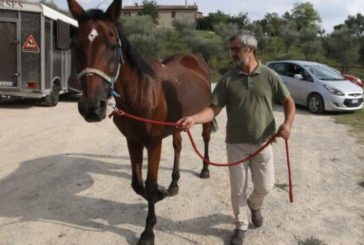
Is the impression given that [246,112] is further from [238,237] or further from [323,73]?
[323,73]

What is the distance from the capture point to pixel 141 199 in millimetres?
5465

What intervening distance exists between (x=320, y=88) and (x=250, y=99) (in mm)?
10725

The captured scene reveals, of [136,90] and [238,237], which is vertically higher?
[136,90]

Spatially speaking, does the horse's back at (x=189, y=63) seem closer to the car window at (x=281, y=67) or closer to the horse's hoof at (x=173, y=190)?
the horse's hoof at (x=173, y=190)

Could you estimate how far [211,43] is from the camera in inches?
1405

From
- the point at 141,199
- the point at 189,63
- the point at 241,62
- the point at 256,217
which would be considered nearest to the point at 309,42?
the point at 189,63

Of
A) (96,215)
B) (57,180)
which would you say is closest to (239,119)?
(96,215)

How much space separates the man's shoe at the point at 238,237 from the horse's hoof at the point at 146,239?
→ 740mm

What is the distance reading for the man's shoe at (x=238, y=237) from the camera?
414 cm

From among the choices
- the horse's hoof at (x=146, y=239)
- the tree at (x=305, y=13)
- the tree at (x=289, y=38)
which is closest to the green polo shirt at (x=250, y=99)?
the horse's hoof at (x=146, y=239)

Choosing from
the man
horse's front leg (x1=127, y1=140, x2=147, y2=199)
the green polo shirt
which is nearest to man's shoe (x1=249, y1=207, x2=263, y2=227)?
the man

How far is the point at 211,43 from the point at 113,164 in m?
29.6

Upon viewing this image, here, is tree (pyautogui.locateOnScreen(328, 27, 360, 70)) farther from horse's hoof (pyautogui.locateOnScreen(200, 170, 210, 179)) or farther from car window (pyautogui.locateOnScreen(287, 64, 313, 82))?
horse's hoof (pyautogui.locateOnScreen(200, 170, 210, 179))

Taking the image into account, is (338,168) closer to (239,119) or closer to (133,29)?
(239,119)
